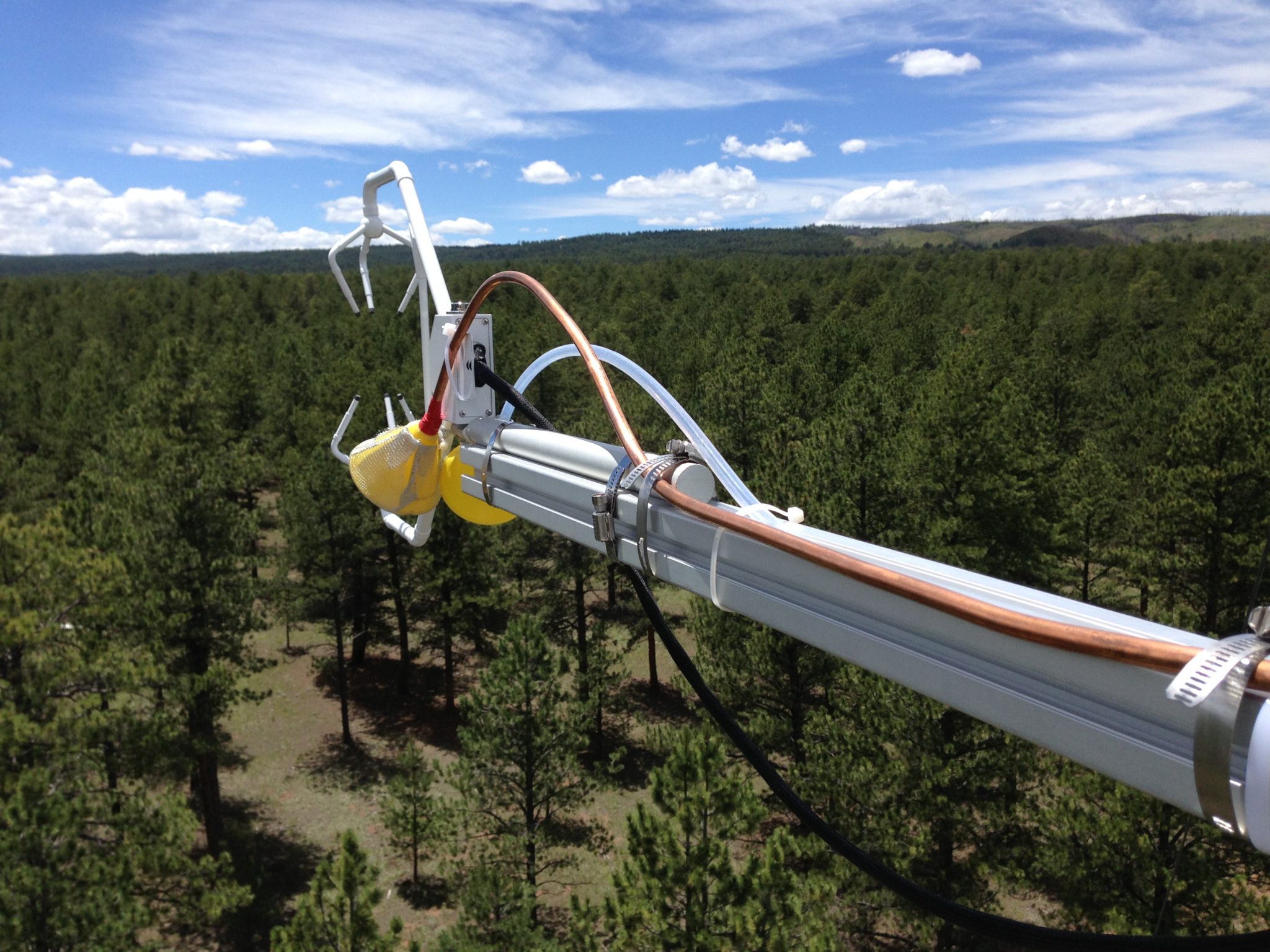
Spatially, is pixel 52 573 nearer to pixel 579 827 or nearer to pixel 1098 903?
pixel 579 827

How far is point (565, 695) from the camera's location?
1405 cm

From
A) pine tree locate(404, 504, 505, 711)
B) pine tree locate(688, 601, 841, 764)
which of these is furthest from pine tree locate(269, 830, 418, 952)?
pine tree locate(404, 504, 505, 711)

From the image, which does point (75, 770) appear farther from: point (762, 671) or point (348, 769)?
point (348, 769)

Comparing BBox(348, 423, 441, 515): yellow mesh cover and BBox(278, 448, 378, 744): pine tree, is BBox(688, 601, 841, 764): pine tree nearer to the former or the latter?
BBox(278, 448, 378, 744): pine tree

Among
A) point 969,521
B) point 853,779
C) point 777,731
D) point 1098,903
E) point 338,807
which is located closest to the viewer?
point 1098,903

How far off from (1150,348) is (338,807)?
30979 mm

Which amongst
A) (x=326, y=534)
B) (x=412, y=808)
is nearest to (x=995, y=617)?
(x=412, y=808)

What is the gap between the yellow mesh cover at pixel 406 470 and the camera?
2844 millimetres

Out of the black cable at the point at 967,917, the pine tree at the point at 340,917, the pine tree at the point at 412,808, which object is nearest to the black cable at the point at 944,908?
the black cable at the point at 967,917

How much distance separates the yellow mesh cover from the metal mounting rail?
3.95 ft

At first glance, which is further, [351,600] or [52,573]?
[351,600]

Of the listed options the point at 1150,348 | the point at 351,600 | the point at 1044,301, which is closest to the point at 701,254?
the point at 1044,301

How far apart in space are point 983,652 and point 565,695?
13.4m

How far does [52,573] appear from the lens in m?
11.1
